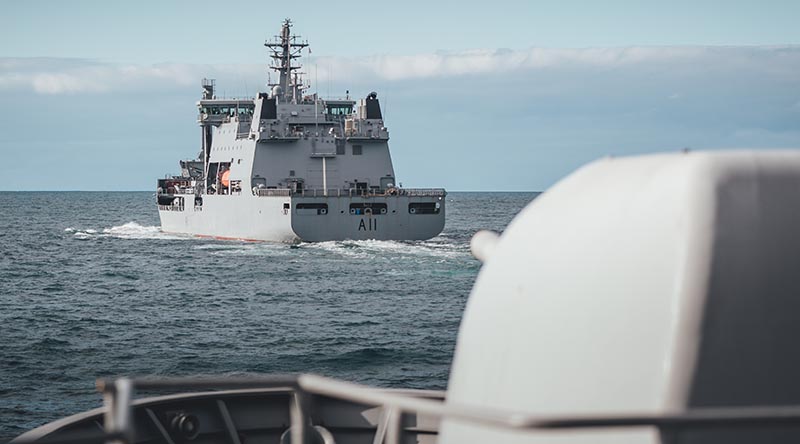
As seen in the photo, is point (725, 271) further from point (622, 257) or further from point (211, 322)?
point (211, 322)

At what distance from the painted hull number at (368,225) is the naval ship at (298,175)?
2.0 inches

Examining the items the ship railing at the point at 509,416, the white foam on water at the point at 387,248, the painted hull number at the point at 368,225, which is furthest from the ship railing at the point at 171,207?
the ship railing at the point at 509,416

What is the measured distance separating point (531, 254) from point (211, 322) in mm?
26255

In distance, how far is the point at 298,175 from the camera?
5688cm

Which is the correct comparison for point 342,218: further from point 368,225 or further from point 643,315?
point 643,315

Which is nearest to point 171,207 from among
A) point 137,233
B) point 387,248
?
point 137,233

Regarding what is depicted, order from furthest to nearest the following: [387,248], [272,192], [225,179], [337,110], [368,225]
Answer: [225,179] → [337,110] → [272,192] → [368,225] → [387,248]

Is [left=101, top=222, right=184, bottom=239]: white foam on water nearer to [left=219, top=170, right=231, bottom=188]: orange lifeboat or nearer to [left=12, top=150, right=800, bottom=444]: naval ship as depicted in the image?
[left=219, top=170, right=231, bottom=188]: orange lifeboat

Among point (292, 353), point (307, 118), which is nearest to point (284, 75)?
point (307, 118)

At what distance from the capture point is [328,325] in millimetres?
29453

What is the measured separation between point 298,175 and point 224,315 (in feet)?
85.5

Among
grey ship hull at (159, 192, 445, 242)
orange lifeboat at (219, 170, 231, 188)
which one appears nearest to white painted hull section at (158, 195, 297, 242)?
grey ship hull at (159, 192, 445, 242)

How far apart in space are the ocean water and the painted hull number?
766mm

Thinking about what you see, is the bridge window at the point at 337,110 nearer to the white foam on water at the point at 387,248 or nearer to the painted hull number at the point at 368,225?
the painted hull number at the point at 368,225
